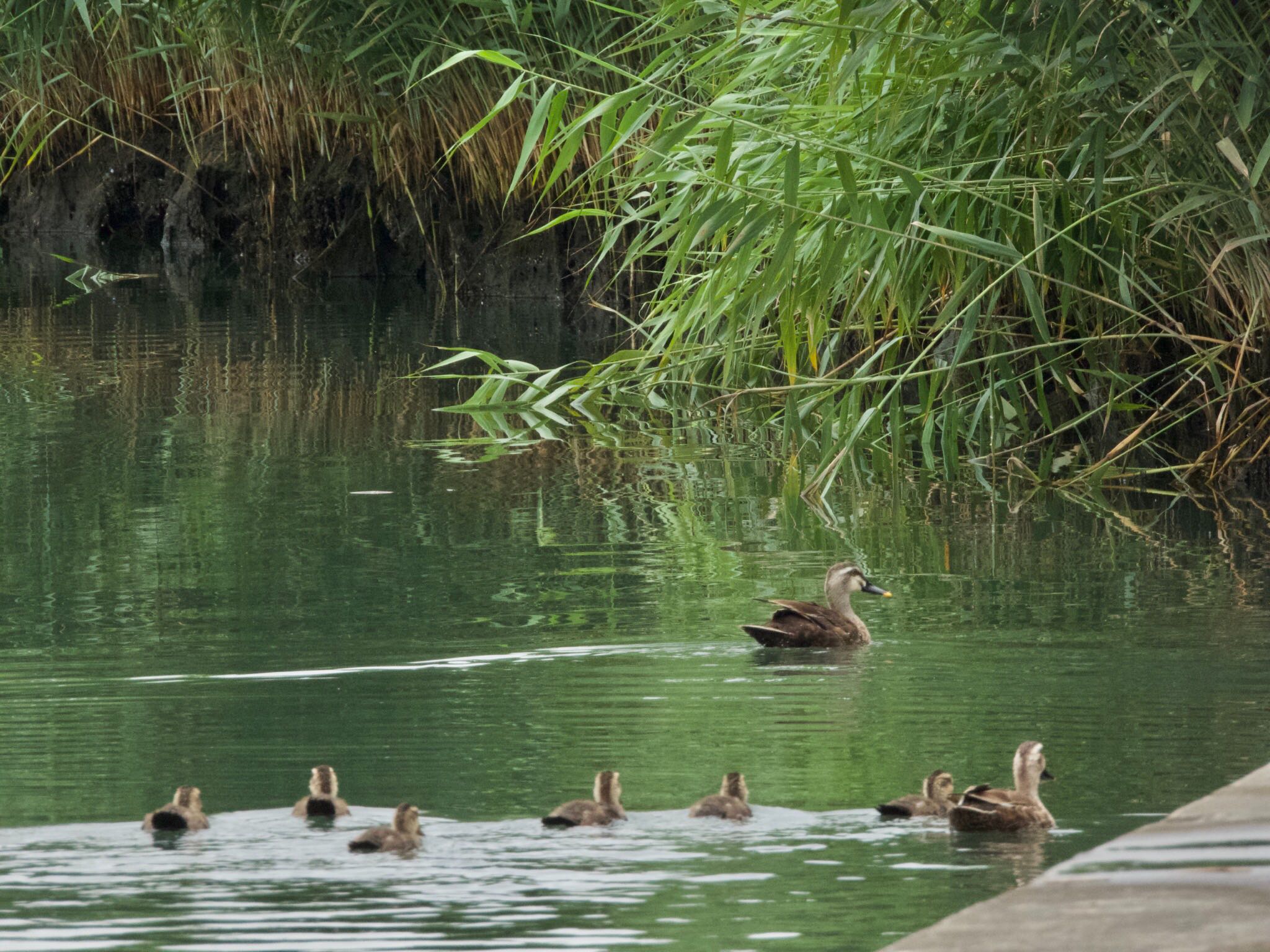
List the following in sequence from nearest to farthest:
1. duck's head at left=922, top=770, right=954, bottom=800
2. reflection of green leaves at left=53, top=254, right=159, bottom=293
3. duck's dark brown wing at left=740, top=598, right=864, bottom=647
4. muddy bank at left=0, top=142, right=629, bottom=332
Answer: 1. duck's head at left=922, top=770, right=954, bottom=800
2. duck's dark brown wing at left=740, top=598, right=864, bottom=647
3. muddy bank at left=0, top=142, right=629, bottom=332
4. reflection of green leaves at left=53, top=254, right=159, bottom=293

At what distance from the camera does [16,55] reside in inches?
680

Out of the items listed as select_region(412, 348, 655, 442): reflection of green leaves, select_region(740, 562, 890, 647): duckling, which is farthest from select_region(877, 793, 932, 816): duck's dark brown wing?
select_region(412, 348, 655, 442): reflection of green leaves

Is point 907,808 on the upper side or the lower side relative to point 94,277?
lower

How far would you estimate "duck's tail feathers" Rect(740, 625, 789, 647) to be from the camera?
6.02 m

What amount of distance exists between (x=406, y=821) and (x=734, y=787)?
24.5 inches

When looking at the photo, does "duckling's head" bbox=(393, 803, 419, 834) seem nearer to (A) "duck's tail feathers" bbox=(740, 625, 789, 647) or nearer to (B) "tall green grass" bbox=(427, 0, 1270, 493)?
(A) "duck's tail feathers" bbox=(740, 625, 789, 647)

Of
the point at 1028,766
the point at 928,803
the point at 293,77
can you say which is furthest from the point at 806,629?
the point at 293,77

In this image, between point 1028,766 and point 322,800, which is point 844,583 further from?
point 322,800

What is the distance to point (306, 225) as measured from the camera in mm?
18531

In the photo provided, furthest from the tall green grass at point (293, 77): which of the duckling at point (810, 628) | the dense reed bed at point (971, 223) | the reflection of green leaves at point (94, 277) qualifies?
the duckling at point (810, 628)

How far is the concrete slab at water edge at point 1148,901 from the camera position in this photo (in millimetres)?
2523

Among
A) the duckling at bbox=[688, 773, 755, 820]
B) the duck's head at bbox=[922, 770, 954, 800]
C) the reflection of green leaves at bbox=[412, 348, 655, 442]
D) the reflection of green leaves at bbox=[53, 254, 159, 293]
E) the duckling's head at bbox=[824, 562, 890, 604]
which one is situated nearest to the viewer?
the duckling at bbox=[688, 773, 755, 820]

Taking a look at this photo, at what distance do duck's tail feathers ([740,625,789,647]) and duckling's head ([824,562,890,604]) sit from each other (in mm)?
328

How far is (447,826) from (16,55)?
1440 centimetres
